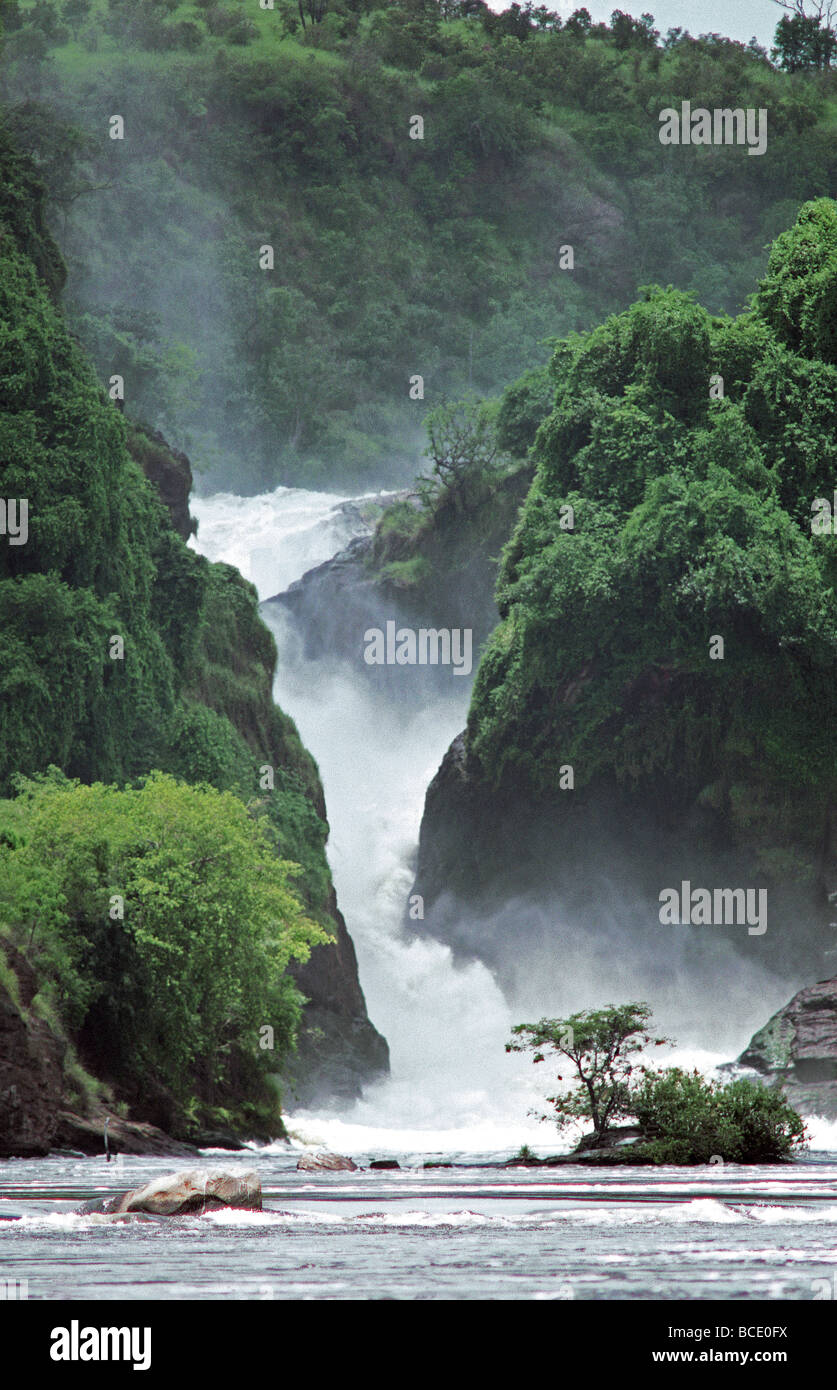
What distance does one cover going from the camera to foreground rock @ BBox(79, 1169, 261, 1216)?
20.1 meters

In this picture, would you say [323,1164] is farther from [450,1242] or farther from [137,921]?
[450,1242]

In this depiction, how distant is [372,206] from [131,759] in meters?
94.6

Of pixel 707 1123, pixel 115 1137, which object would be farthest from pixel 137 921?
pixel 707 1123

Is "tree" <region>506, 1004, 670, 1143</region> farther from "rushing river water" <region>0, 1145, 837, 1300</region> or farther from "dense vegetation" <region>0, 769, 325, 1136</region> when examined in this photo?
"rushing river water" <region>0, 1145, 837, 1300</region>

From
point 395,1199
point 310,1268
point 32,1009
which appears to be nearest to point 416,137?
point 32,1009

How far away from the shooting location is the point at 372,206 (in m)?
144

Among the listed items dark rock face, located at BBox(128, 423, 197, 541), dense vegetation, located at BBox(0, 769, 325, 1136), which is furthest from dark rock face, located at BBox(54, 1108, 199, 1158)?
dark rock face, located at BBox(128, 423, 197, 541)

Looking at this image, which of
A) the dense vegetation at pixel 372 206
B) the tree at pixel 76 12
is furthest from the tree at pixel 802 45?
the tree at pixel 76 12

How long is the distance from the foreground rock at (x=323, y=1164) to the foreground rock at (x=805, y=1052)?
854 inches

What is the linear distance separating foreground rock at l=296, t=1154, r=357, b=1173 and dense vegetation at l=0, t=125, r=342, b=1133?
5.32 metres

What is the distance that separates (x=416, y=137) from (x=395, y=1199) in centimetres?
12832

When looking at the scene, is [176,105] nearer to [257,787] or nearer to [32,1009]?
[257,787]

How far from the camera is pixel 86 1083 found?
123ft
